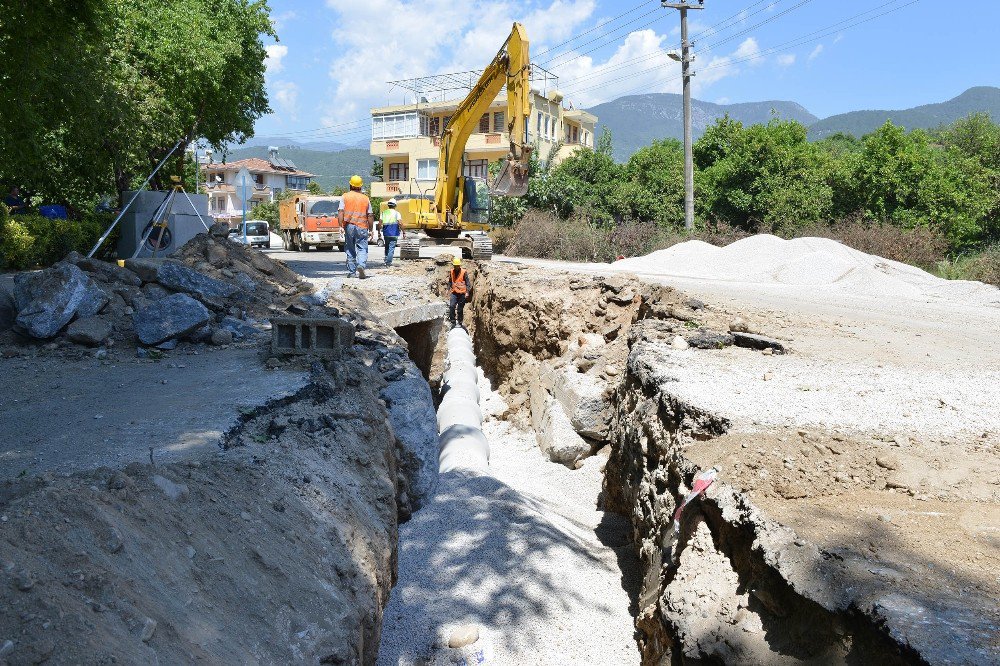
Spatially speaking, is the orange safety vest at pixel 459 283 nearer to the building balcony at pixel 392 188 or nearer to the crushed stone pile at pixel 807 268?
the crushed stone pile at pixel 807 268

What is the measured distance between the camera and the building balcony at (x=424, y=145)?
137ft

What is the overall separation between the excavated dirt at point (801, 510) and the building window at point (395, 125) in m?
42.8

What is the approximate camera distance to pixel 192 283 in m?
8.54

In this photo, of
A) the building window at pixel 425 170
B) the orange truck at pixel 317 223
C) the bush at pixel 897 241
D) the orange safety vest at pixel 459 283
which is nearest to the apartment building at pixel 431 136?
the building window at pixel 425 170

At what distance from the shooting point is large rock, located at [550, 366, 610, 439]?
8578mm

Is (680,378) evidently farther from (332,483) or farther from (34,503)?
(34,503)

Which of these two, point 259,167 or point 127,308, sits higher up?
point 259,167

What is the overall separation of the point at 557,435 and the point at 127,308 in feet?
16.2

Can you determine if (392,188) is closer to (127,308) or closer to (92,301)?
(127,308)

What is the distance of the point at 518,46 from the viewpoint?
571 inches

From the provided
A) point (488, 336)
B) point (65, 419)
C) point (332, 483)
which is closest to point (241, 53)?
point (488, 336)

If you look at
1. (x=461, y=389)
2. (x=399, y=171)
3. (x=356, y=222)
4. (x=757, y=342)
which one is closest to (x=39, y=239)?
(x=356, y=222)

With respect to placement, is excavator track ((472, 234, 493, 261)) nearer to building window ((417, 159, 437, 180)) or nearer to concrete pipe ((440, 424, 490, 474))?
concrete pipe ((440, 424, 490, 474))

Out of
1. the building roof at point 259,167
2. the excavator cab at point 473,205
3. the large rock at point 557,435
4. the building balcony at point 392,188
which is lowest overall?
the large rock at point 557,435
